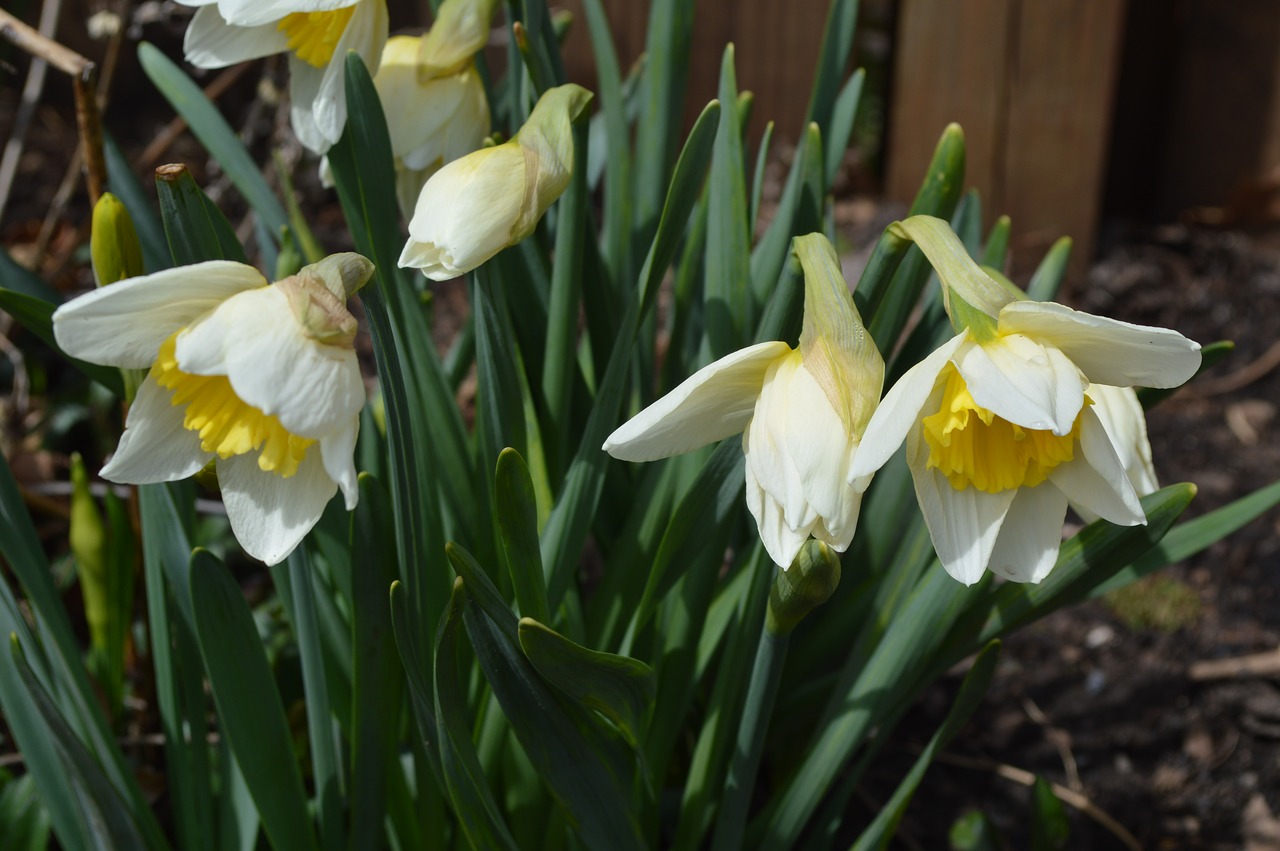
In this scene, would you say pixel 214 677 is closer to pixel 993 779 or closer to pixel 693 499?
pixel 693 499

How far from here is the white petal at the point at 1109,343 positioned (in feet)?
2.35

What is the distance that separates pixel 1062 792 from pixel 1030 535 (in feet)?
3.01

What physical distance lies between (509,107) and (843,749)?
0.78 metres

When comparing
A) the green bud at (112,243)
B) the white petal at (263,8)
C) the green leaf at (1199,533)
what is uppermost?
the white petal at (263,8)

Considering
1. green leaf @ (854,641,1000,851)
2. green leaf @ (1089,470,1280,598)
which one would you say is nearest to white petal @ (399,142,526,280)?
green leaf @ (854,641,1000,851)

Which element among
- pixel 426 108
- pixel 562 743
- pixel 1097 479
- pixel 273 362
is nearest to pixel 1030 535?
pixel 1097 479

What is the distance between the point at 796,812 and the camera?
1079 mm

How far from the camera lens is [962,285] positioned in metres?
0.76

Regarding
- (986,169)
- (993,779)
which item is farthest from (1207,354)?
(986,169)

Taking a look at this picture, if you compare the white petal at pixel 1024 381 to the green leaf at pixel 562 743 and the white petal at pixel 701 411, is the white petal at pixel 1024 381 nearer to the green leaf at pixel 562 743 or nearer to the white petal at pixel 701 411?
the white petal at pixel 701 411

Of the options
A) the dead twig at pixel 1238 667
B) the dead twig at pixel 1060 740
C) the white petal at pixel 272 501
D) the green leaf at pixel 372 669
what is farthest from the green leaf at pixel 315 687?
the dead twig at pixel 1238 667

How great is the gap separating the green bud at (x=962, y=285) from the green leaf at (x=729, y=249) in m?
0.31

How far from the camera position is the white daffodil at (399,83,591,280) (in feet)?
2.62

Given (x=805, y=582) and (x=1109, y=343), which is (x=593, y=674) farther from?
(x=1109, y=343)
